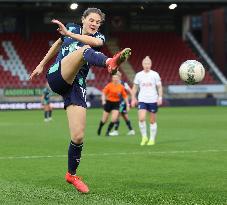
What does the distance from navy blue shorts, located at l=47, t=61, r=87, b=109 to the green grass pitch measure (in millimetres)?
1187

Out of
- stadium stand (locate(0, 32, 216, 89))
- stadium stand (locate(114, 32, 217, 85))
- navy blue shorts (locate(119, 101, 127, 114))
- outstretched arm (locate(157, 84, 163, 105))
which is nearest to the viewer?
outstretched arm (locate(157, 84, 163, 105))

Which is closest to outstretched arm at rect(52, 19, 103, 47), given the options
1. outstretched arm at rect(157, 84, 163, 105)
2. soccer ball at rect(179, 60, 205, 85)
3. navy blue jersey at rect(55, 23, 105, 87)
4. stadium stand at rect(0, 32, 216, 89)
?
navy blue jersey at rect(55, 23, 105, 87)

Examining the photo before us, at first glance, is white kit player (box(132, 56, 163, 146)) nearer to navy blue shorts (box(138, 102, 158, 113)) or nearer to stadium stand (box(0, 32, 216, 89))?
navy blue shorts (box(138, 102, 158, 113))

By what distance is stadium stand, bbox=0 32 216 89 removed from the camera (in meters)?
47.7

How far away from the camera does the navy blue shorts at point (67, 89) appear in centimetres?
877

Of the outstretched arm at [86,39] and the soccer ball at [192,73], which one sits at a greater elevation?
the outstretched arm at [86,39]

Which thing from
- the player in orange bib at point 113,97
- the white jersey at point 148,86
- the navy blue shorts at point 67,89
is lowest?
the player in orange bib at point 113,97

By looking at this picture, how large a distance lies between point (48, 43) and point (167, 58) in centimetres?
930

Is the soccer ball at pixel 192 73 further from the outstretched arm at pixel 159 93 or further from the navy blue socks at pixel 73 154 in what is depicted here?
the outstretched arm at pixel 159 93

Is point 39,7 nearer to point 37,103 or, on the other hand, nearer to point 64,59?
point 37,103

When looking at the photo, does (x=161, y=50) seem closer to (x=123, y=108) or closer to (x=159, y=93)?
(x=123, y=108)

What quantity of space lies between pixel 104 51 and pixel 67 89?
138 ft

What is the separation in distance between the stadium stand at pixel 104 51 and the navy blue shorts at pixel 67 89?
36.2m

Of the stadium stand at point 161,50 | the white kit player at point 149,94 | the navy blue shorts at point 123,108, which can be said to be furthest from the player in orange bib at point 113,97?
the stadium stand at point 161,50
